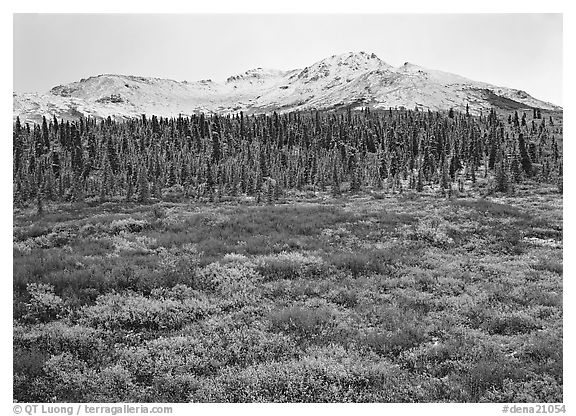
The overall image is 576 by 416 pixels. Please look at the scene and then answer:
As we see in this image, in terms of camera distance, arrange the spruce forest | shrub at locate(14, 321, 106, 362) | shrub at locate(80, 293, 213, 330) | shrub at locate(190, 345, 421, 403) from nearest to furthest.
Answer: shrub at locate(190, 345, 421, 403)
the spruce forest
shrub at locate(14, 321, 106, 362)
shrub at locate(80, 293, 213, 330)

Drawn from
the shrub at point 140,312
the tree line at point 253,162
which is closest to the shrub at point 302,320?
the shrub at point 140,312

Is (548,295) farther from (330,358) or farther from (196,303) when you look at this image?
(196,303)

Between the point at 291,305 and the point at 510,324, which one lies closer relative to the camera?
the point at 510,324

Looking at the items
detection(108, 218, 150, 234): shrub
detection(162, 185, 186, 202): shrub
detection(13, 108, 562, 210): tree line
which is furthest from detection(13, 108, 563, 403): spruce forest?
detection(13, 108, 562, 210): tree line

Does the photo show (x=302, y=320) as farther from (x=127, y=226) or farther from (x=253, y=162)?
(x=253, y=162)

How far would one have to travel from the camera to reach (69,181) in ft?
166

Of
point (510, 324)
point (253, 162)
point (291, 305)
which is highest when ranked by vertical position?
point (253, 162)

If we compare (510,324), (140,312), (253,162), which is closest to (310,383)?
(140,312)

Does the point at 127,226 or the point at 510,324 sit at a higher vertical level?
the point at 510,324

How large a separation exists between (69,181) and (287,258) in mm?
41821

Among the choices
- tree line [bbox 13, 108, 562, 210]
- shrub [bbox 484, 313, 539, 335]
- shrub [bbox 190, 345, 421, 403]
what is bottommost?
shrub [bbox 190, 345, 421, 403]

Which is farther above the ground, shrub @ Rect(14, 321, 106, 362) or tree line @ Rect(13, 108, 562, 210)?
tree line @ Rect(13, 108, 562, 210)

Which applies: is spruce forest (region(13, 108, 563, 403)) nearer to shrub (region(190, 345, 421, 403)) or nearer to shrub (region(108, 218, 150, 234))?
shrub (region(190, 345, 421, 403))

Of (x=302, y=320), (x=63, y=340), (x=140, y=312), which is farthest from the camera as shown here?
(x=140, y=312)
